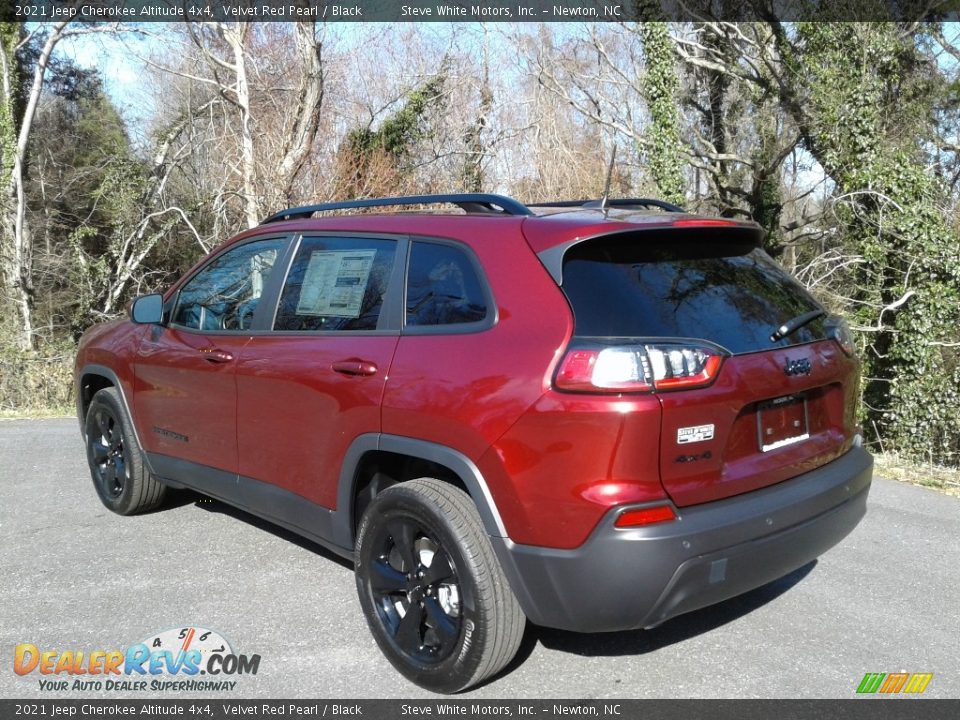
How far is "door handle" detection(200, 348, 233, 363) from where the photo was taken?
14.6 ft

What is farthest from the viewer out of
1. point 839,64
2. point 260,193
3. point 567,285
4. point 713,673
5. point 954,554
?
point 260,193

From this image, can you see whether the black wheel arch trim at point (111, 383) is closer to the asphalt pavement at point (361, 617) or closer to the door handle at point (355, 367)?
the asphalt pavement at point (361, 617)

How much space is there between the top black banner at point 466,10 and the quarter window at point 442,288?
46.1ft

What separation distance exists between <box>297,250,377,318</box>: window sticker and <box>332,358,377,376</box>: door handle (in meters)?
0.24

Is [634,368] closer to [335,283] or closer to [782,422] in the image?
[782,422]

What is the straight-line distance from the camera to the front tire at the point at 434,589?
3.12 meters

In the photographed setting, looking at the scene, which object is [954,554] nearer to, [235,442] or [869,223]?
[235,442]

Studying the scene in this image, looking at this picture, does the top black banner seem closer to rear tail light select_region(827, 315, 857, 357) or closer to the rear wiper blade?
rear tail light select_region(827, 315, 857, 357)

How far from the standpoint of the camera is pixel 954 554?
480 centimetres

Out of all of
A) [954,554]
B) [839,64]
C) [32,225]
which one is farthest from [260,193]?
[954,554]

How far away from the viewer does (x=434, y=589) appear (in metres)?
3.36

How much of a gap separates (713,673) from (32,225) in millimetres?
23118

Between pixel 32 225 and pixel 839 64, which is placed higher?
pixel 839 64
